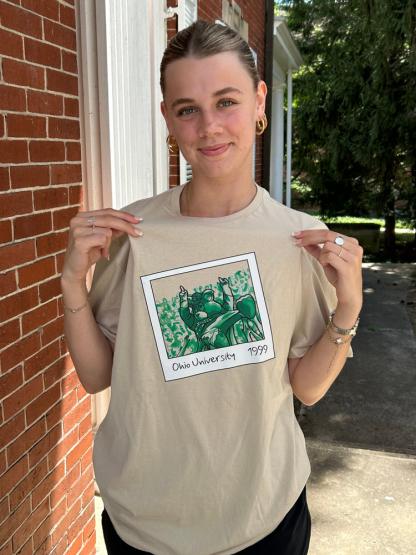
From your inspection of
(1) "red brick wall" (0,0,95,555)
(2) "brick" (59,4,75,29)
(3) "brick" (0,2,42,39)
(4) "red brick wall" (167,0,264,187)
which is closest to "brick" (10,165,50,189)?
(1) "red brick wall" (0,0,95,555)

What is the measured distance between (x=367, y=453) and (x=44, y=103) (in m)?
3.25

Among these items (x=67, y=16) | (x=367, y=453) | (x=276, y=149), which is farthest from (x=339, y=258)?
(x=276, y=149)

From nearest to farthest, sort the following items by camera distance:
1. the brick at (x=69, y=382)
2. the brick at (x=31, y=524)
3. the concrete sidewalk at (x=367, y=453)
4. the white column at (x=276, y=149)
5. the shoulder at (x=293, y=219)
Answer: the shoulder at (x=293, y=219) → the brick at (x=31, y=524) → the brick at (x=69, y=382) → the concrete sidewalk at (x=367, y=453) → the white column at (x=276, y=149)

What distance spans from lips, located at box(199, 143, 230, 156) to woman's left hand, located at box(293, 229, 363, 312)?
0.87 ft

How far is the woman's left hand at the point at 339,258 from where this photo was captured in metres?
1.34

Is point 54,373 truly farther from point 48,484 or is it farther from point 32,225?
point 32,225

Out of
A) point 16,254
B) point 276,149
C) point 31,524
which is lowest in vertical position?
point 31,524

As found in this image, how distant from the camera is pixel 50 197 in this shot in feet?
7.72

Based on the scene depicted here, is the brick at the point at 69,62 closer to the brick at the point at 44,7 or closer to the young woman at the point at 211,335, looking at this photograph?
the brick at the point at 44,7

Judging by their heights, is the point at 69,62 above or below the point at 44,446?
above

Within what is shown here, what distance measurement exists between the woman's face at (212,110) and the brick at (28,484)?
4.76 ft

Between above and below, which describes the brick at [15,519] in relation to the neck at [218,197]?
below

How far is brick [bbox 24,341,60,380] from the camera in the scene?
223 cm

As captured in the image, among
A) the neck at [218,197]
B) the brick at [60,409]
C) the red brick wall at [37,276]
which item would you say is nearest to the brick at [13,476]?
the red brick wall at [37,276]
